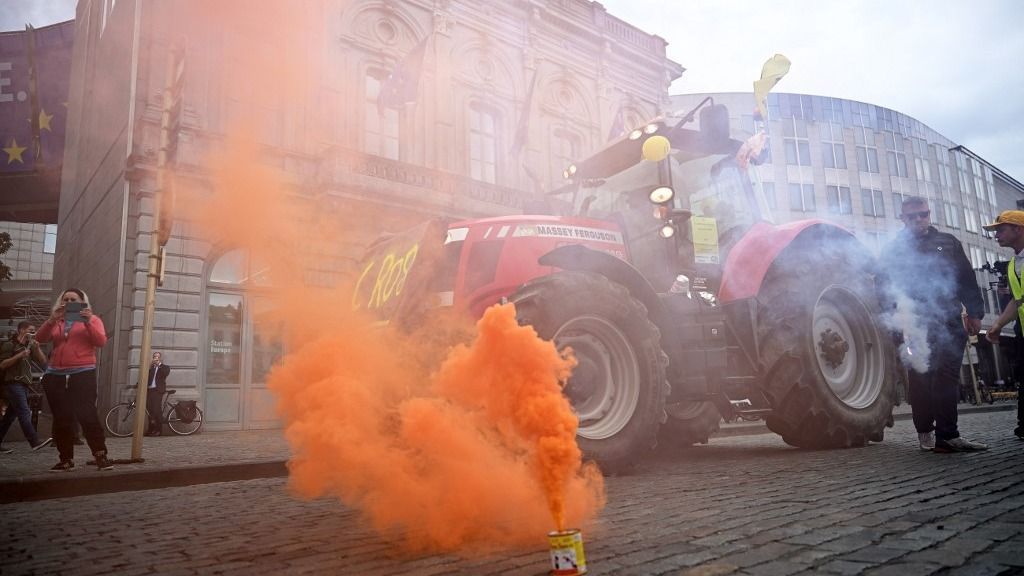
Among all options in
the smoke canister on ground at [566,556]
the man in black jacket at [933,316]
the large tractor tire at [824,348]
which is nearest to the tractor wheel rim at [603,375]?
the large tractor tire at [824,348]

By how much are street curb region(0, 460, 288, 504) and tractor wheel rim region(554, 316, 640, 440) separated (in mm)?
3686

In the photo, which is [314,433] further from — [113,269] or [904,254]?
[113,269]

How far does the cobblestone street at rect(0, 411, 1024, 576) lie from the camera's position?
7.97 feet

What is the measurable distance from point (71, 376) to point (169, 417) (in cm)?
571

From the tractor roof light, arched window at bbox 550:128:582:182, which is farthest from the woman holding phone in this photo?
arched window at bbox 550:128:582:182

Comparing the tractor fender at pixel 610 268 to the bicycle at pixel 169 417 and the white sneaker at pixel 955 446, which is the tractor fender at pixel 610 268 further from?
the bicycle at pixel 169 417

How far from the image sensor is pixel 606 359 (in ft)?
15.8

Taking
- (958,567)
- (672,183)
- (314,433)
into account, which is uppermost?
(672,183)

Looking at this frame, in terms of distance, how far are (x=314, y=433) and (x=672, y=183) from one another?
4.12 m

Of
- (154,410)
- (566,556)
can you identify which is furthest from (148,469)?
(154,410)

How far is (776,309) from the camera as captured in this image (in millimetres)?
5852

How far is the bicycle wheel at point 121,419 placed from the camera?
1184cm

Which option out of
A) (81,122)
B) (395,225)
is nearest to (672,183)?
(395,225)

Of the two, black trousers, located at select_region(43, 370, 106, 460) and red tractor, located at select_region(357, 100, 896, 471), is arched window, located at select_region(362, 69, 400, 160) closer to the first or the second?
black trousers, located at select_region(43, 370, 106, 460)
